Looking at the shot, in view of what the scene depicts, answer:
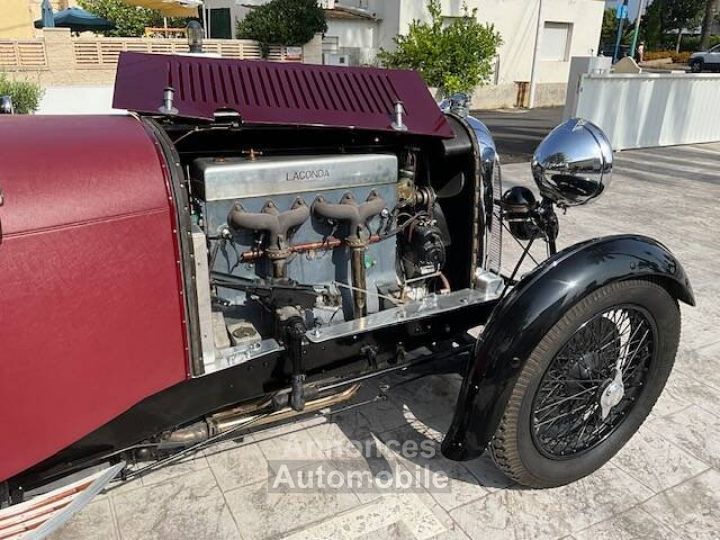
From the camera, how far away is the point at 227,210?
6.81 ft

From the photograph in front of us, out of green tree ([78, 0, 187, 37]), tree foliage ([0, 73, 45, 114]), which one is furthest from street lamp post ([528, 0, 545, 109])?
tree foliage ([0, 73, 45, 114])

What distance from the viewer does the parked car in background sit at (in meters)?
25.5

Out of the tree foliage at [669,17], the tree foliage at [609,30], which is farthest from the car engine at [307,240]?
the tree foliage at [669,17]

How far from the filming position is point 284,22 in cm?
1517

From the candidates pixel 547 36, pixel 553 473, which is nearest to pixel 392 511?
pixel 553 473

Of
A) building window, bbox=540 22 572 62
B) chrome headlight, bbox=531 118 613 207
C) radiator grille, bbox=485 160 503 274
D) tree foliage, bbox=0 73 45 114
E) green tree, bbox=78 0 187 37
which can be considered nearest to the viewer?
chrome headlight, bbox=531 118 613 207

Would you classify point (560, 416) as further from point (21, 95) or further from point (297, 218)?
point (21, 95)

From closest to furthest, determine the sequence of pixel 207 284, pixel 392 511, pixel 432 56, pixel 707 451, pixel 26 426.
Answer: pixel 26 426
pixel 207 284
pixel 392 511
pixel 707 451
pixel 432 56

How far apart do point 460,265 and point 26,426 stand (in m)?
1.85

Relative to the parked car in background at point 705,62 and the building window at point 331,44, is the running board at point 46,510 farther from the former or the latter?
the parked car in background at point 705,62

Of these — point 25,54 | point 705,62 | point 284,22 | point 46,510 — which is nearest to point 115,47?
point 25,54

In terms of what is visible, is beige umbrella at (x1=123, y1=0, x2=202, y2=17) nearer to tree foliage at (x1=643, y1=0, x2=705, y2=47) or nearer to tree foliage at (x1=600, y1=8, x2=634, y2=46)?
tree foliage at (x1=600, y1=8, x2=634, y2=46)

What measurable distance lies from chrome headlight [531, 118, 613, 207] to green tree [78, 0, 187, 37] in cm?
1958

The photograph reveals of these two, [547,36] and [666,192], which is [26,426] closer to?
[666,192]
